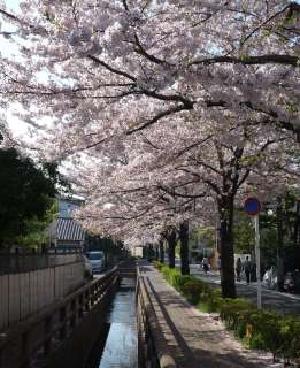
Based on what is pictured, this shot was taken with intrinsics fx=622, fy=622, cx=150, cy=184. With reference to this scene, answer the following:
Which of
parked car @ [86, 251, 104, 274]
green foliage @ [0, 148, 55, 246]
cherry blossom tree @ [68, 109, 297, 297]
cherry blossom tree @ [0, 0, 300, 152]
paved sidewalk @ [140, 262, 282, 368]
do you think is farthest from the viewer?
parked car @ [86, 251, 104, 274]

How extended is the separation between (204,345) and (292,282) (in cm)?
2069

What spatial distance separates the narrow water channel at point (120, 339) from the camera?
18.4m

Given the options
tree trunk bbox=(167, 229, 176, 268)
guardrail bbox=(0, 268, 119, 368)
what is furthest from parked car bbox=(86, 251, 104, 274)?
guardrail bbox=(0, 268, 119, 368)

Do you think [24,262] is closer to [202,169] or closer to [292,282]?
[202,169]

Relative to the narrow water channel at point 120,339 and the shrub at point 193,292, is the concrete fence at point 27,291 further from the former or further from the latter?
the shrub at point 193,292

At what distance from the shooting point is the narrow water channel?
18.4 m

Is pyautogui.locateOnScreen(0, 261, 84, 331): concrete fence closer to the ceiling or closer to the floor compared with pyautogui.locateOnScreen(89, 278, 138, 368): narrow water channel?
closer to the ceiling

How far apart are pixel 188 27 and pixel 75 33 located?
6.10ft

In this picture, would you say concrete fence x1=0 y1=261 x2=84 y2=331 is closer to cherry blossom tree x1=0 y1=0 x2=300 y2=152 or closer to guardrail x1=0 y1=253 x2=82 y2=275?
guardrail x1=0 y1=253 x2=82 y2=275

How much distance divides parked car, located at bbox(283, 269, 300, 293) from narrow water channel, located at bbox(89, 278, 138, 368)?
8.10 metres

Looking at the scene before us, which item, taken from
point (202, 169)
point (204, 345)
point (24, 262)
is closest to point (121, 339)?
point (24, 262)

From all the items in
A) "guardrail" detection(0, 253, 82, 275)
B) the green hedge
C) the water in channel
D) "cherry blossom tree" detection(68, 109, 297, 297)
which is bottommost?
the water in channel

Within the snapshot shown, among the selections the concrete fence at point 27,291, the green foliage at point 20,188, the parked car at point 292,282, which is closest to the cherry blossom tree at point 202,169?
the green foliage at point 20,188

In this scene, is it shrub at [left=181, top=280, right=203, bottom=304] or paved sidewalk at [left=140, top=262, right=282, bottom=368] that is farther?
shrub at [left=181, top=280, right=203, bottom=304]
